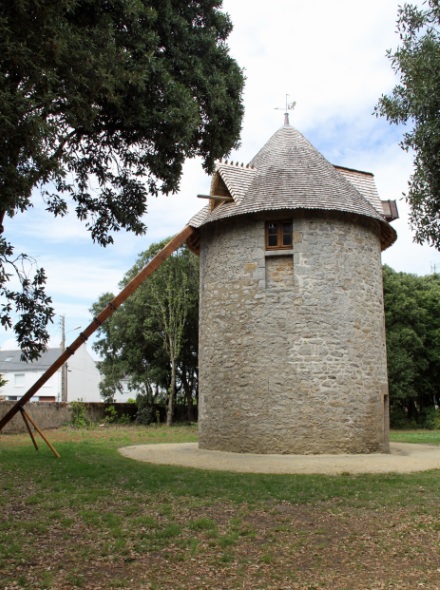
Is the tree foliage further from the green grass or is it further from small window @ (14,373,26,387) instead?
small window @ (14,373,26,387)

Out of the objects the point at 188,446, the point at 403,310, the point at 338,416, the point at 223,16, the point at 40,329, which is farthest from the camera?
the point at 403,310

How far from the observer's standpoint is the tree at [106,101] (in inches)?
269

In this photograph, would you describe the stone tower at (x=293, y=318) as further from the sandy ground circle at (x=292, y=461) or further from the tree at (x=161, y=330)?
the tree at (x=161, y=330)

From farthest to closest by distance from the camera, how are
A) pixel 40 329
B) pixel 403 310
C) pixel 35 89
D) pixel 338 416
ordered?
pixel 403 310 < pixel 338 416 < pixel 40 329 < pixel 35 89

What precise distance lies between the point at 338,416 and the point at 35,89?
11.0 m

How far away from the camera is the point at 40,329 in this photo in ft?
28.1

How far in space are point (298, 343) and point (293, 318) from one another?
2.18 ft

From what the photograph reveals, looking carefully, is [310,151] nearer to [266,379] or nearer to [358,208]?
[358,208]

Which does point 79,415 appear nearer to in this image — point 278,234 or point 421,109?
point 278,234

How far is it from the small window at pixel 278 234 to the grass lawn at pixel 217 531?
690 centimetres

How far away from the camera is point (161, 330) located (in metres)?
34.1

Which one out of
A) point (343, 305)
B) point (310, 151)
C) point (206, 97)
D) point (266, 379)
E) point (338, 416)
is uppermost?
point (310, 151)

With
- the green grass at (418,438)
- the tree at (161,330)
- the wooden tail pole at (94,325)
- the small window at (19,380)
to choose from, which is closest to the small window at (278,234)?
the wooden tail pole at (94,325)

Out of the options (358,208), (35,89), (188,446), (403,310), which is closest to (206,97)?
(35,89)
